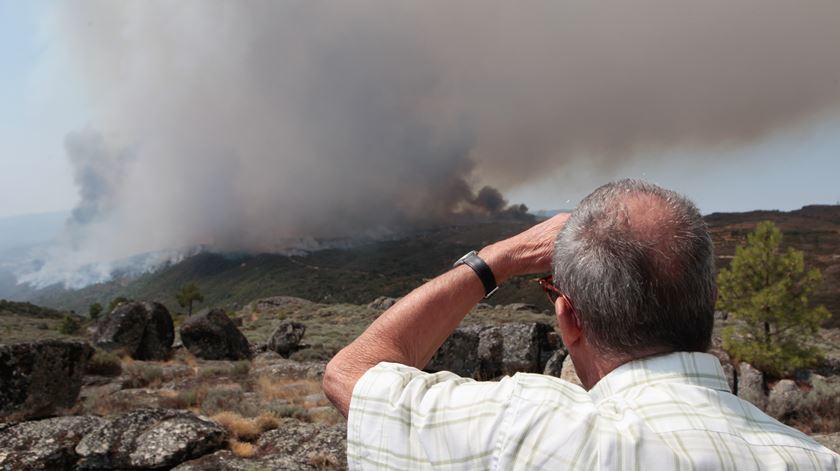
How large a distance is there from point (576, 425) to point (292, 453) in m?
6.37

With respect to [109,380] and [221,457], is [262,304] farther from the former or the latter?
[221,457]

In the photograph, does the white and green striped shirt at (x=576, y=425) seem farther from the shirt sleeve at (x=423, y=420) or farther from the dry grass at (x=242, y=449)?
the dry grass at (x=242, y=449)

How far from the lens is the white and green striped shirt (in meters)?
1.24

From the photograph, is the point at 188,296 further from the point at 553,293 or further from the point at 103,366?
the point at 553,293

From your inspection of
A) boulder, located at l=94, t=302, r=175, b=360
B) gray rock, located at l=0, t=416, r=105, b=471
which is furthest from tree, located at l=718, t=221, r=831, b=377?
boulder, located at l=94, t=302, r=175, b=360

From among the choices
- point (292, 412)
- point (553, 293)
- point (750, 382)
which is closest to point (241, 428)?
point (292, 412)

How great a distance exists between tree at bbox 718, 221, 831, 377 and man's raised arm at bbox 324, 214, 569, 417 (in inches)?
702

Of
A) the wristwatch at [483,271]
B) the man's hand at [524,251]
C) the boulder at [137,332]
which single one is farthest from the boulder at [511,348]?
the boulder at [137,332]

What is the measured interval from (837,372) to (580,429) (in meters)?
22.6

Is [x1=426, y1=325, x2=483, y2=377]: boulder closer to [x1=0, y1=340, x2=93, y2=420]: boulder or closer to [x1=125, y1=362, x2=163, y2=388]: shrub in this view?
[x1=125, y1=362, x2=163, y2=388]: shrub

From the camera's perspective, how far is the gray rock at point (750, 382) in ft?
45.0

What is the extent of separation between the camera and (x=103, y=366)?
1588 cm

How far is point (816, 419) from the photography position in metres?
10.6

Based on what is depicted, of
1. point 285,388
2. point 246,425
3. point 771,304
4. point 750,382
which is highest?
point 771,304
